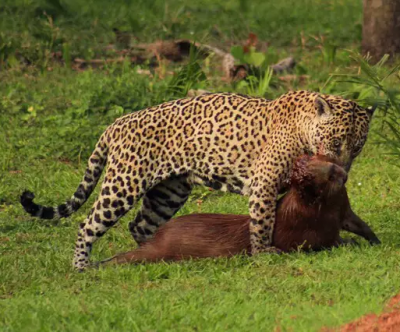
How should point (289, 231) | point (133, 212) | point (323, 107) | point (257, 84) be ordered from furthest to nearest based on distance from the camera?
point (257, 84) < point (133, 212) < point (289, 231) < point (323, 107)

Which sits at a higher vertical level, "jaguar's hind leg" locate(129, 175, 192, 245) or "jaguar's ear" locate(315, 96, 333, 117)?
"jaguar's ear" locate(315, 96, 333, 117)

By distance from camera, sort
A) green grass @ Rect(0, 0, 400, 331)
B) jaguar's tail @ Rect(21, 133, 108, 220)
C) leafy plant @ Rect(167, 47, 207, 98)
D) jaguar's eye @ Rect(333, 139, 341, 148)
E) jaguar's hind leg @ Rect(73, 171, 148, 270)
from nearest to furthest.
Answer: green grass @ Rect(0, 0, 400, 331), jaguar's eye @ Rect(333, 139, 341, 148), jaguar's hind leg @ Rect(73, 171, 148, 270), jaguar's tail @ Rect(21, 133, 108, 220), leafy plant @ Rect(167, 47, 207, 98)

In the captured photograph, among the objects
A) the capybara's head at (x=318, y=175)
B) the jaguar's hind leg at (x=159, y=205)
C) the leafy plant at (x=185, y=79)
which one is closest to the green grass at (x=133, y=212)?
the leafy plant at (x=185, y=79)

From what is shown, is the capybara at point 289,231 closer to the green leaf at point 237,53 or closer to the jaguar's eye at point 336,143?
the jaguar's eye at point 336,143

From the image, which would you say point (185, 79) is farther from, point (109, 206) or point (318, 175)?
point (318, 175)

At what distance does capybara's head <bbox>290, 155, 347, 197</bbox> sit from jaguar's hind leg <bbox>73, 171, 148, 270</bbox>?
1.19 metres

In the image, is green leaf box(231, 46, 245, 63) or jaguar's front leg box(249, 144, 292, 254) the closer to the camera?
jaguar's front leg box(249, 144, 292, 254)

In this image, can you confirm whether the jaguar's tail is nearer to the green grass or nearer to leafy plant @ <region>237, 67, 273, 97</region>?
the green grass

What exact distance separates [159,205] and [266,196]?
99cm

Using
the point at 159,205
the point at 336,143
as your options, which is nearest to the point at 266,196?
the point at 336,143

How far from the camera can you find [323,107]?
25.8 ft

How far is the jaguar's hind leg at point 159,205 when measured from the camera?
8.38 metres

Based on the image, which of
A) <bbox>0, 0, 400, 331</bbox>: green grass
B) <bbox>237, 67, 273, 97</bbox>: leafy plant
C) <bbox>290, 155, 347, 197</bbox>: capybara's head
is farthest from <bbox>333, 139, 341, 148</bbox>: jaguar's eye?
<bbox>237, 67, 273, 97</bbox>: leafy plant

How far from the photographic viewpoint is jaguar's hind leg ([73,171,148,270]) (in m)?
8.05
